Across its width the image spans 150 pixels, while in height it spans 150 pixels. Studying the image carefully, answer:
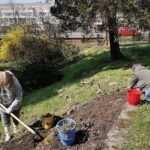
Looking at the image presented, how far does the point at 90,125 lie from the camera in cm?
744

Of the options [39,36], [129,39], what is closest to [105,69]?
[39,36]

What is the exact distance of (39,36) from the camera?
20188mm

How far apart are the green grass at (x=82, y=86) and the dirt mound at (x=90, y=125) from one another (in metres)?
0.89

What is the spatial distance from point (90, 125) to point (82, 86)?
4413mm

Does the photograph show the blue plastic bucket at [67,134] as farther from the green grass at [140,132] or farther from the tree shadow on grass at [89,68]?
the tree shadow on grass at [89,68]

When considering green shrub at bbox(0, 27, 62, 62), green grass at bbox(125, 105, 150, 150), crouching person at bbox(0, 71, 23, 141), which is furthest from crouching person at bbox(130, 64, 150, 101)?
green shrub at bbox(0, 27, 62, 62)

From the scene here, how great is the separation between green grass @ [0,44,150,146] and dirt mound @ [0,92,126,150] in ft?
2.91

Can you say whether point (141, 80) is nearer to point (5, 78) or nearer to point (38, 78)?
point (5, 78)

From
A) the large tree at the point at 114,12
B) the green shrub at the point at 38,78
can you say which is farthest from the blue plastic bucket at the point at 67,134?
the green shrub at the point at 38,78

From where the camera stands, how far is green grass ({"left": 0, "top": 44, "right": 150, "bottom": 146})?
34.1ft

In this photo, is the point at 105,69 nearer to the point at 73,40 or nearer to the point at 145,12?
the point at 145,12

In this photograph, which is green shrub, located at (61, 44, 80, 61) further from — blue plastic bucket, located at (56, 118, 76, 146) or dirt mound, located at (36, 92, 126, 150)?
blue plastic bucket, located at (56, 118, 76, 146)

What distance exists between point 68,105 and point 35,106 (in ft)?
4.69

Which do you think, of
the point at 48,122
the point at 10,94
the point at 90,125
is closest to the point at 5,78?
the point at 10,94
